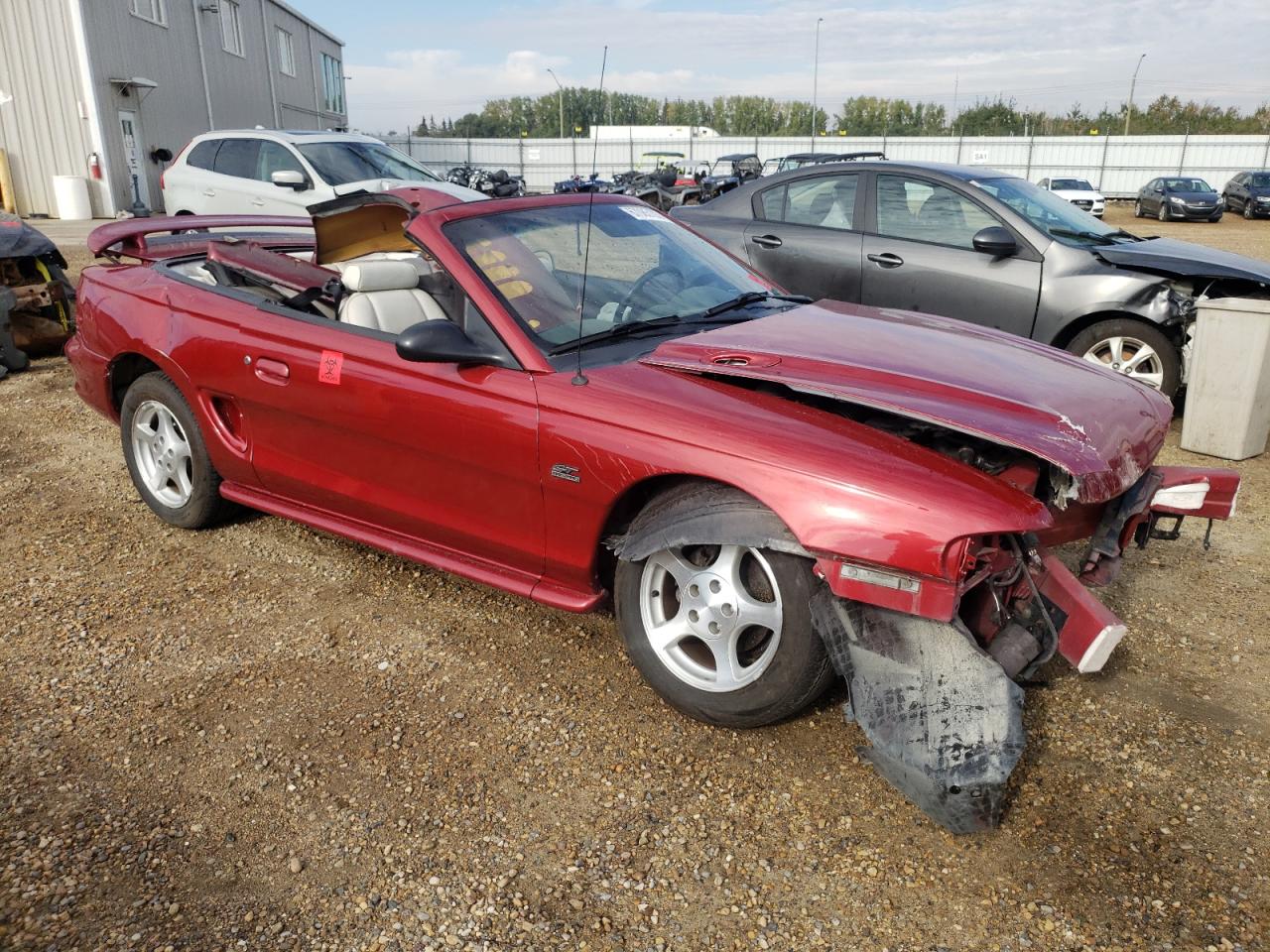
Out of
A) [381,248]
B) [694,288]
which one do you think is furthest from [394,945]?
[381,248]

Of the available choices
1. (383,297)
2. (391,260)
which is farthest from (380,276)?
(391,260)

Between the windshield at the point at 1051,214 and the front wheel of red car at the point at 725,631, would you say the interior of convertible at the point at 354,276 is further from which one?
the windshield at the point at 1051,214

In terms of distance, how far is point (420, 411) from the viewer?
125 inches

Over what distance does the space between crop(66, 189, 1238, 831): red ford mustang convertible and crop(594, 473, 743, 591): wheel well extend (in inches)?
0.4

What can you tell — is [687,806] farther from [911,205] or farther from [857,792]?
[911,205]

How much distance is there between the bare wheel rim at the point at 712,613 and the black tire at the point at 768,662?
21 mm

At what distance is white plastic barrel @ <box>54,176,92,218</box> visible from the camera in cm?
1881

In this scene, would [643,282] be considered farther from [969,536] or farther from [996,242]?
[996,242]

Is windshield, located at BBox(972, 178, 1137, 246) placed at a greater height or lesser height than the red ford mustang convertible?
greater

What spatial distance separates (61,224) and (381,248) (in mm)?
17453

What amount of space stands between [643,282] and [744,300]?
45 cm

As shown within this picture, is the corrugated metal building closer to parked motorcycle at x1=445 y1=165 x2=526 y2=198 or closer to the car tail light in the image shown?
parked motorcycle at x1=445 y1=165 x2=526 y2=198

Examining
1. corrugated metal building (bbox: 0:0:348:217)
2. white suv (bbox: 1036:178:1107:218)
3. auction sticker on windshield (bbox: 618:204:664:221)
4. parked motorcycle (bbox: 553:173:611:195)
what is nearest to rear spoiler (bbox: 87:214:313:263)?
parked motorcycle (bbox: 553:173:611:195)

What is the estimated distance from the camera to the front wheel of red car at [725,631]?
8.63 ft
